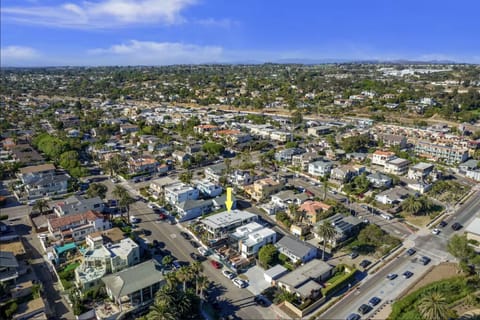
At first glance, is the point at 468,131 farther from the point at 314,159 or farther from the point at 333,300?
the point at 333,300

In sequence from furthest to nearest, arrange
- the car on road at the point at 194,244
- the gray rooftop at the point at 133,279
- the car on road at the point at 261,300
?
the car on road at the point at 194,244 → the car on road at the point at 261,300 → the gray rooftop at the point at 133,279

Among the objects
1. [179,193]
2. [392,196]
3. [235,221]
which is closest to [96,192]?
[179,193]

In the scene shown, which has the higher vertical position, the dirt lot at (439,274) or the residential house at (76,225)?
the residential house at (76,225)

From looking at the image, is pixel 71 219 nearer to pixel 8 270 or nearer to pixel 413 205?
pixel 8 270

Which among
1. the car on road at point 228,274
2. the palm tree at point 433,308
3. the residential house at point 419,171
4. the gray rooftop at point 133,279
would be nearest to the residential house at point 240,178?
the car on road at point 228,274

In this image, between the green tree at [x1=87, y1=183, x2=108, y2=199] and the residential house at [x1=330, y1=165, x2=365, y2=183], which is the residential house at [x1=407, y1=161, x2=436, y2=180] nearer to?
the residential house at [x1=330, y1=165, x2=365, y2=183]

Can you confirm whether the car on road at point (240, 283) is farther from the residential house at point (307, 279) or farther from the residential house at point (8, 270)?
the residential house at point (8, 270)
